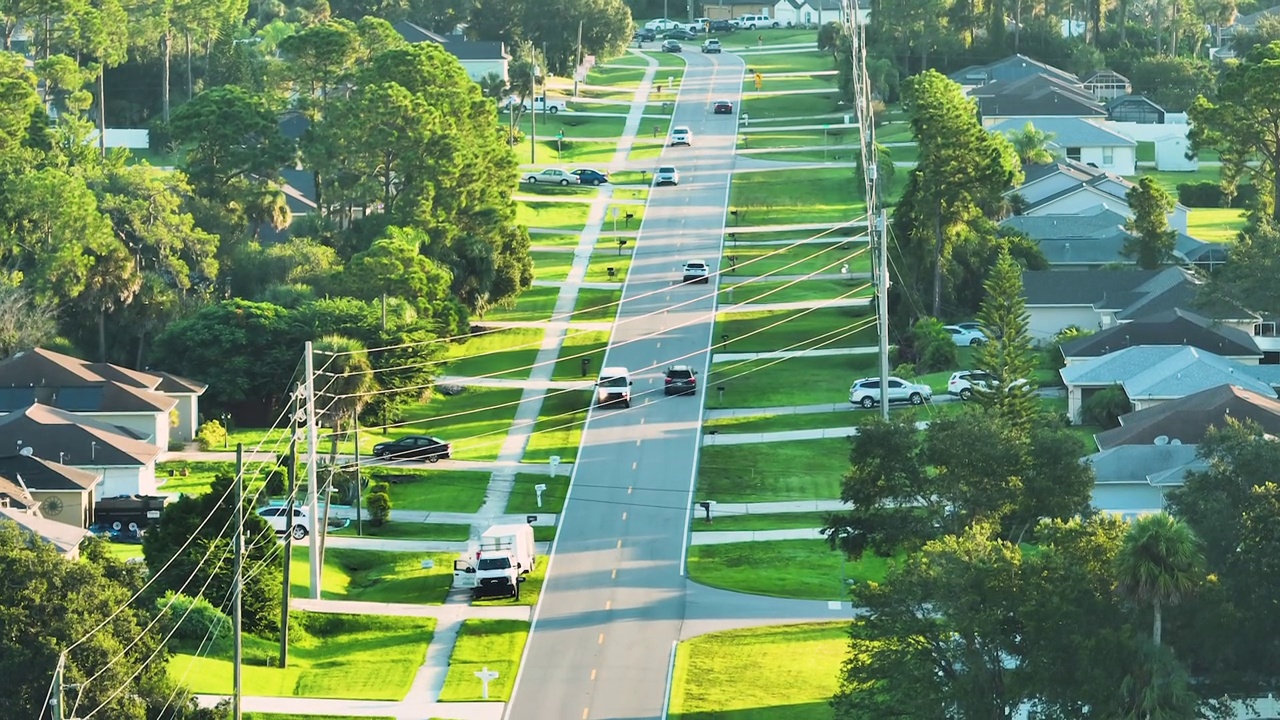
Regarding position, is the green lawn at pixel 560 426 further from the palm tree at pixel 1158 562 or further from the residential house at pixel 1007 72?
the residential house at pixel 1007 72

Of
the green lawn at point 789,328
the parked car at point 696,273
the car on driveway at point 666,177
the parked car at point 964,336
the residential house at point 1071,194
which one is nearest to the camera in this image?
the parked car at point 964,336

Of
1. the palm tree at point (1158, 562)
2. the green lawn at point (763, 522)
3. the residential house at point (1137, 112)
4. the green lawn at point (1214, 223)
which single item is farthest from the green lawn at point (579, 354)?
the residential house at point (1137, 112)

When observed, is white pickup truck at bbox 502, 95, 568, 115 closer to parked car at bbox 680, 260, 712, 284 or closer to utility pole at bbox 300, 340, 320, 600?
parked car at bbox 680, 260, 712, 284

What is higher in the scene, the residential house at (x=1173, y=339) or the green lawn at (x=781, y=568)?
the residential house at (x=1173, y=339)

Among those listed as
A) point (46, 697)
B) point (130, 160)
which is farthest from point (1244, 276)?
point (130, 160)

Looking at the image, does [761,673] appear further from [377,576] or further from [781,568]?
[377,576]

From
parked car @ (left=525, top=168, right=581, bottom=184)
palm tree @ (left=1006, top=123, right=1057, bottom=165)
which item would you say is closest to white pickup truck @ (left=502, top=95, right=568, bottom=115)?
parked car @ (left=525, top=168, right=581, bottom=184)

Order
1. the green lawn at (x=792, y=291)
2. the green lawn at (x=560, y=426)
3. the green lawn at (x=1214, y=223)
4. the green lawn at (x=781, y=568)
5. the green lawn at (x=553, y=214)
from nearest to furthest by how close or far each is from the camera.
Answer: the green lawn at (x=781, y=568)
the green lawn at (x=560, y=426)
the green lawn at (x=792, y=291)
the green lawn at (x=1214, y=223)
the green lawn at (x=553, y=214)

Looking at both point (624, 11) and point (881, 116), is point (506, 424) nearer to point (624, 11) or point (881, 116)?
point (881, 116)
